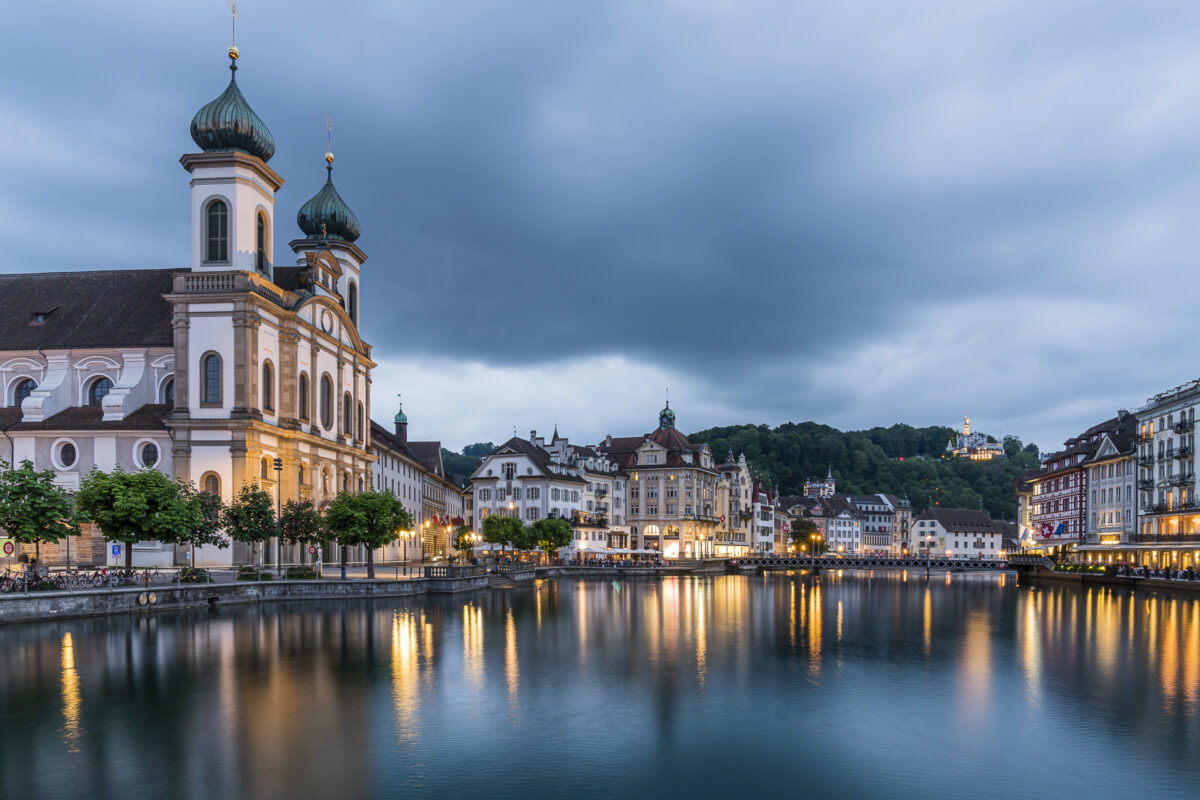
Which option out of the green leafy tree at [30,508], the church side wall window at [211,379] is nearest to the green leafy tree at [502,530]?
the church side wall window at [211,379]

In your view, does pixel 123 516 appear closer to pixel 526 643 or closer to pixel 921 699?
pixel 526 643

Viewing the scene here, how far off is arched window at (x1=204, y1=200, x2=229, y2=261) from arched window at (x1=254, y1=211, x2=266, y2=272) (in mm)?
3396

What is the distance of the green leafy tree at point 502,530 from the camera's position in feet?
306

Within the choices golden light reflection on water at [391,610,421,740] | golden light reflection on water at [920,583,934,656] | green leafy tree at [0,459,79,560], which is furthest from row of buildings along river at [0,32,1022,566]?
golden light reflection on water at [920,583,934,656]

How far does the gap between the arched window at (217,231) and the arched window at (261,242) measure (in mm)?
3396

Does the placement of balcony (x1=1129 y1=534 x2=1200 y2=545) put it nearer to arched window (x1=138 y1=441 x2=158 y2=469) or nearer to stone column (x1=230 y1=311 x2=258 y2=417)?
stone column (x1=230 y1=311 x2=258 y2=417)

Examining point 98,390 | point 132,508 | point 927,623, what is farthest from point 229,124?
point 927,623

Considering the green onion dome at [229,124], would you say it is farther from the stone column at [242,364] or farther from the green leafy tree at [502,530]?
the green leafy tree at [502,530]

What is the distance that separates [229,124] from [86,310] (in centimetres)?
1780

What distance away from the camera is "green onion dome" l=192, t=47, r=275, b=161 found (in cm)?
6588

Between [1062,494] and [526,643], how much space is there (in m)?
99.4

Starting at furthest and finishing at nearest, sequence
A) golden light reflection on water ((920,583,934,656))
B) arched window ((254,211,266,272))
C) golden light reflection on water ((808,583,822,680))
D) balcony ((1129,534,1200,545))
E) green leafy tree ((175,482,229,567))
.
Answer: balcony ((1129,534,1200,545))
arched window ((254,211,266,272))
green leafy tree ((175,482,229,567))
golden light reflection on water ((920,583,934,656))
golden light reflection on water ((808,583,822,680))

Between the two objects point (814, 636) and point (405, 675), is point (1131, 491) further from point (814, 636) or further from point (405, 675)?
point (405, 675)

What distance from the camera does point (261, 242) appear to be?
231ft
